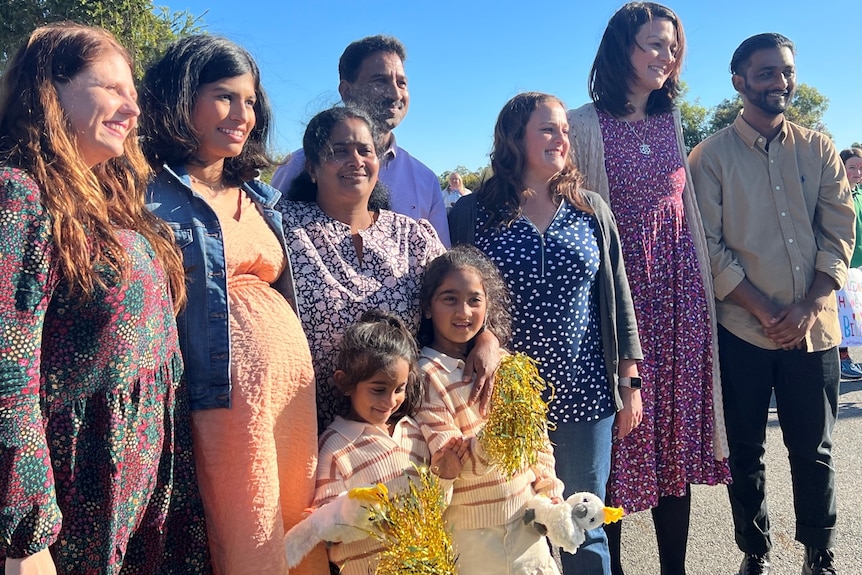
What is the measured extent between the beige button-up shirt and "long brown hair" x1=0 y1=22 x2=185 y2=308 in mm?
2639

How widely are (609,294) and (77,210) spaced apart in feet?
6.46

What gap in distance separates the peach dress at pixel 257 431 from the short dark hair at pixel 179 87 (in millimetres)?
259

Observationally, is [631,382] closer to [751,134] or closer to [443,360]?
[443,360]

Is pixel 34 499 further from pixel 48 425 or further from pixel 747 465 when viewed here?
pixel 747 465

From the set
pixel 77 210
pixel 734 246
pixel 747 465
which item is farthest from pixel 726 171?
pixel 77 210

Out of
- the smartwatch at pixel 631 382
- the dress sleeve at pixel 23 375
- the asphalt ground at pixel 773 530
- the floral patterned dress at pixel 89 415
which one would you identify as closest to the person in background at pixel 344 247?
the floral patterned dress at pixel 89 415

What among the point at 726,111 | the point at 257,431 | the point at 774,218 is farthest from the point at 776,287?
the point at 726,111

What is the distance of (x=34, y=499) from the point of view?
4.36ft

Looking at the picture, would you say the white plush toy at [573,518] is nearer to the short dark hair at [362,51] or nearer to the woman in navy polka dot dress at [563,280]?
the woman in navy polka dot dress at [563,280]

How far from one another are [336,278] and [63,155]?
3.00 ft

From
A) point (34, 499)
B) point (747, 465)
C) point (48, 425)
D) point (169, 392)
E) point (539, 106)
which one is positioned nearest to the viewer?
point (34, 499)

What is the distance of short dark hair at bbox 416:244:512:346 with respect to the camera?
2293 millimetres

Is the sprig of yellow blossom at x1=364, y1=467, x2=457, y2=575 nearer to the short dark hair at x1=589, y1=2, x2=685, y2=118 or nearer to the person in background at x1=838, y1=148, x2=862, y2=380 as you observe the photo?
the short dark hair at x1=589, y1=2, x2=685, y2=118

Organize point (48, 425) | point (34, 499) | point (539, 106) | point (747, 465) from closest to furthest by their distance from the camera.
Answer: point (34, 499) < point (48, 425) < point (539, 106) < point (747, 465)
